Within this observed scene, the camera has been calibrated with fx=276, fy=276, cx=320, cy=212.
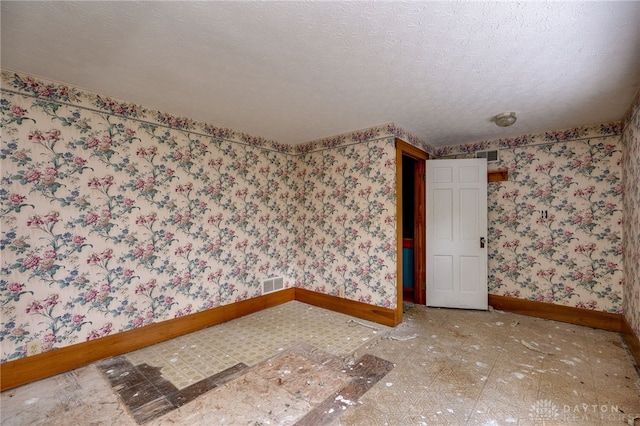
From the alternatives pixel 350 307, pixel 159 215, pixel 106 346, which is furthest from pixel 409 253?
pixel 106 346

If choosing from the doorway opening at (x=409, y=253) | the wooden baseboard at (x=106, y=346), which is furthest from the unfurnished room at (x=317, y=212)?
the doorway opening at (x=409, y=253)

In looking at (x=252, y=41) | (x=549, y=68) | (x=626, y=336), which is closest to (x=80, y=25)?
(x=252, y=41)

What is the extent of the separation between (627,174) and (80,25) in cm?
467

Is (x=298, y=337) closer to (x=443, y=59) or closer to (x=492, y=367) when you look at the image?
(x=492, y=367)

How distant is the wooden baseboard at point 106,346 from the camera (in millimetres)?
2053

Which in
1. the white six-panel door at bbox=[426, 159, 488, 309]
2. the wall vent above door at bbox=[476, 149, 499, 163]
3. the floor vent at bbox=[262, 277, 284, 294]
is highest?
the wall vent above door at bbox=[476, 149, 499, 163]

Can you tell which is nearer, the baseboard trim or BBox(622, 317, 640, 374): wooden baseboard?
the baseboard trim

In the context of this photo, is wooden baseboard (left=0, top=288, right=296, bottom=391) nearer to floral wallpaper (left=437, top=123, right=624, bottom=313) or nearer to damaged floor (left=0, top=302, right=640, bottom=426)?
damaged floor (left=0, top=302, right=640, bottom=426)

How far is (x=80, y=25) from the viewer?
1.57 metres

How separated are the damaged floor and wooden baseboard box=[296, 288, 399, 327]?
25 cm

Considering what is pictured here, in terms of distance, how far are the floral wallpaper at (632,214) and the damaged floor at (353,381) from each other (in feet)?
1.38

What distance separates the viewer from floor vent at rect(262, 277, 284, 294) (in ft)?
12.5

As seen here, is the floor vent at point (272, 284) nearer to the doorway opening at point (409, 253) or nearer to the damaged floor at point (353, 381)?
the damaged floor at point (353, 381)

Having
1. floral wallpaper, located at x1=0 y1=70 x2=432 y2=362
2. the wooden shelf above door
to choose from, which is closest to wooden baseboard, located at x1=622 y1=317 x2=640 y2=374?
the wooden shelf above door
